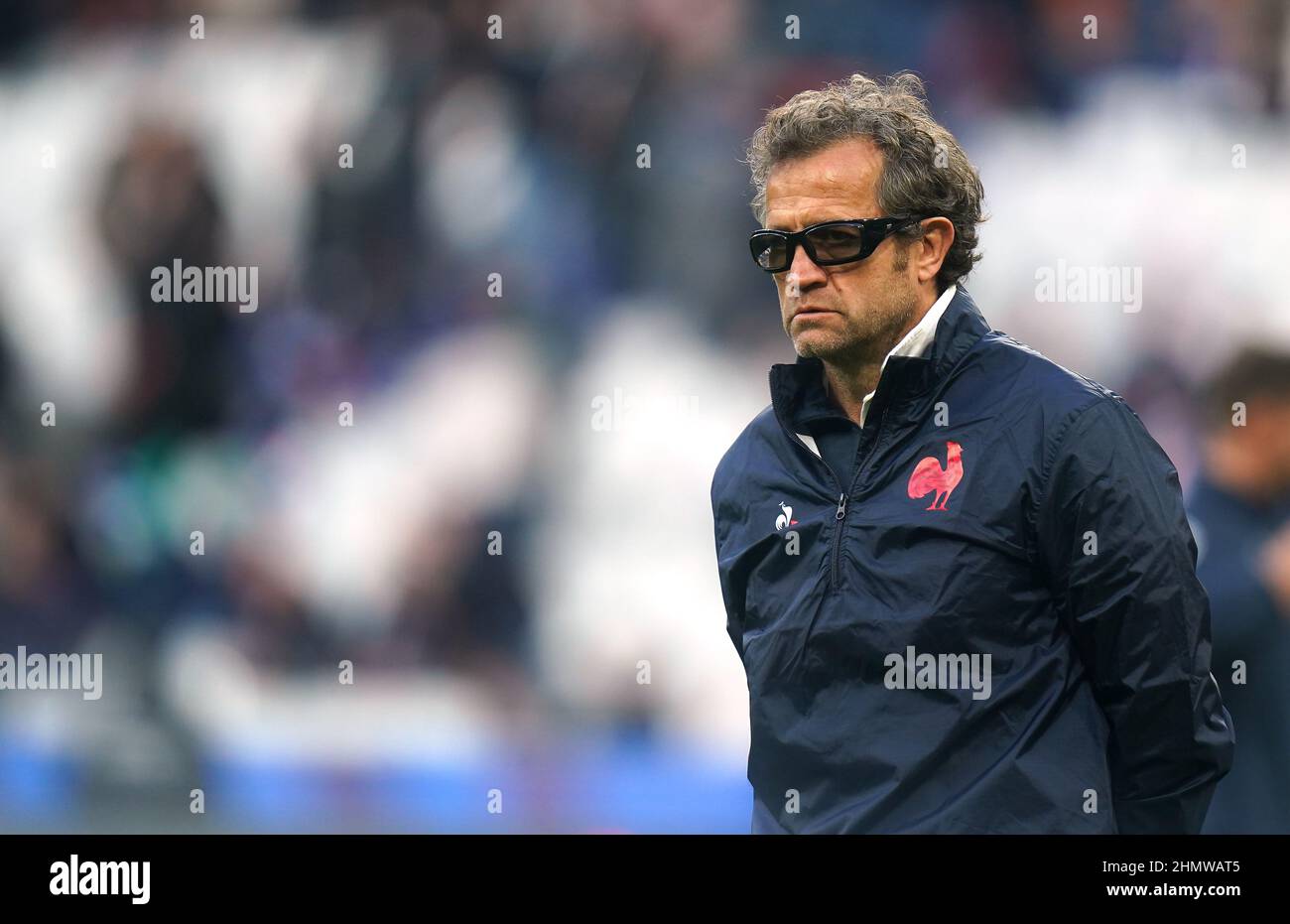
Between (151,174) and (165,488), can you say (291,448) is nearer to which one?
(165,488)

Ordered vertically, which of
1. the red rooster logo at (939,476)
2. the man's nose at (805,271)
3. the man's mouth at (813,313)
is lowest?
the red rooster logo at (939,476)

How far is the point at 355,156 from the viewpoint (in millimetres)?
4875

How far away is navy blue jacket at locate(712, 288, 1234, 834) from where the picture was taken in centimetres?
179

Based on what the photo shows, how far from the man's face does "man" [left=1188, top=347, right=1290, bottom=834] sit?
125cm

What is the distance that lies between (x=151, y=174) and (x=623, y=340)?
1.81 metres

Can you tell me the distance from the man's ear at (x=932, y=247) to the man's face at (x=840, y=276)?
0.02 metres

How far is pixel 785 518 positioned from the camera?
2045mm

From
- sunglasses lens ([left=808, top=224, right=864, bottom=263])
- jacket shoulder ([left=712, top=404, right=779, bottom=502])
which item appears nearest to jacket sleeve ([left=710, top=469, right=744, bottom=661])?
jacket shoulder ([left=712, top=404, right=779, bottom=502])

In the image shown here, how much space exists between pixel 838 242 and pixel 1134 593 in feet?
2.15

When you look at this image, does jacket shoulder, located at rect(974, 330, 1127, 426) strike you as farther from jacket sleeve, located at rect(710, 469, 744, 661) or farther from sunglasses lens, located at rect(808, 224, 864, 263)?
jacket sleeve, located at rect(710, 469, 744, 661)

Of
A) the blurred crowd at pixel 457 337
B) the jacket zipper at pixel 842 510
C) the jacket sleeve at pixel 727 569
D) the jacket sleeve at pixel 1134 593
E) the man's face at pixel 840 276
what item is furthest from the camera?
the blurred crowd at pixel 457 337

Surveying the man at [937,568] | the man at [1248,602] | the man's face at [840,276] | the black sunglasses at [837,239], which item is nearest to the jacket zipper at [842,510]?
the man at [937,568]

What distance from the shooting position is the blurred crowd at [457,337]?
173 inches

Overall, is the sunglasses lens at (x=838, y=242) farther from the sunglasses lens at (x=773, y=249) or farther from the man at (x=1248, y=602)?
the man at (x=1248, y=602)
